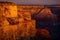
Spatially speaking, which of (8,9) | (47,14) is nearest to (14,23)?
(8,9)

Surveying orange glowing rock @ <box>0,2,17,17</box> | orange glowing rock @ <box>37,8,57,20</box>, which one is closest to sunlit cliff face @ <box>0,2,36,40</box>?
orange glowing rock @ <box>0,2,17,17</box>

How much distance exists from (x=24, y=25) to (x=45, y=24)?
0.46m

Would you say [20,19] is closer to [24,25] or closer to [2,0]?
[24,25]

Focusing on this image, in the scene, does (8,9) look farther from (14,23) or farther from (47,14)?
(47,14)

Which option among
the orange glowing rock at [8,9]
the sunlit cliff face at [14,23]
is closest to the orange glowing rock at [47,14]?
the sunlit cliff face at [14,23]

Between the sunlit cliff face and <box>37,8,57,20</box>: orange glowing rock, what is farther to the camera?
<box>37,8,57,20</box>: orange glowing rock

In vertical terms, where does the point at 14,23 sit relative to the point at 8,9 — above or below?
below

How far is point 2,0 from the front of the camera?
309 centimetres

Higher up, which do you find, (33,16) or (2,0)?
(2,0)

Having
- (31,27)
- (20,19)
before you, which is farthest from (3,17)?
(31,27)

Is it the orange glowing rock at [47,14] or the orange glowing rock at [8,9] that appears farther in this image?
the orange glowing rock at [47,14]

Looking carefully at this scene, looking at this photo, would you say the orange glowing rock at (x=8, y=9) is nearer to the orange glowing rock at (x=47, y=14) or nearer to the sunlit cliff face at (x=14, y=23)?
the sunlit cliff face at (x=14, y=23)

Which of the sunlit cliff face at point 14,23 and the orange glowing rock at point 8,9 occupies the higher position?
the orange glowing rock at point 8,9

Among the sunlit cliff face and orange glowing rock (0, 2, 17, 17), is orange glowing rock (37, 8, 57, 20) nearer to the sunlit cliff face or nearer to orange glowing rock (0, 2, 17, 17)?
the sunlit cliff face
